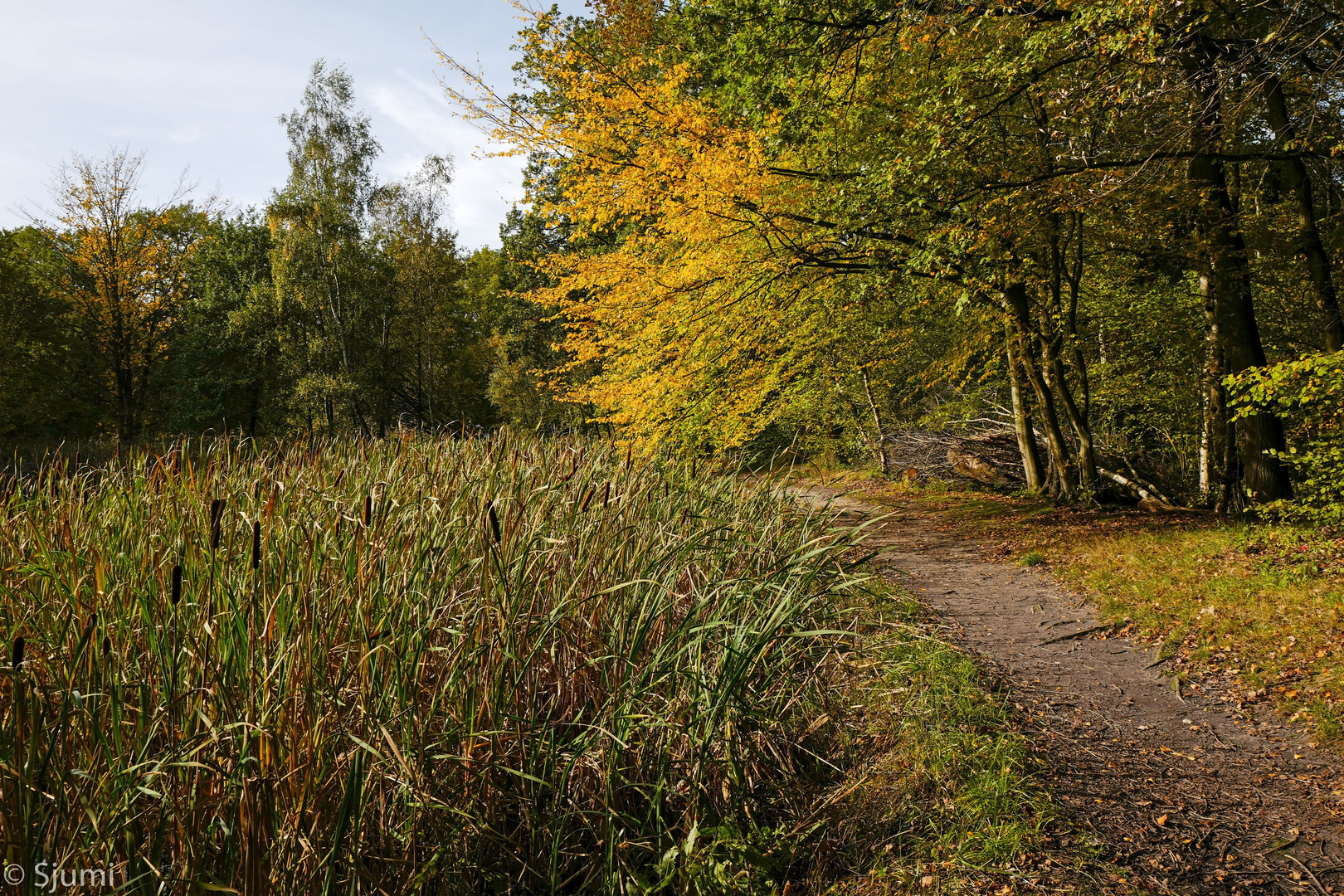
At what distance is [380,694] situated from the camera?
1.81 meters

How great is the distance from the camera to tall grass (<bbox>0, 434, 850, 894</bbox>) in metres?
1.51

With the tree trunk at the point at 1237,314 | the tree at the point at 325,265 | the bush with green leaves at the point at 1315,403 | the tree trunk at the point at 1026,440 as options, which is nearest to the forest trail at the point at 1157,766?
the bush with green leaves at the point at 1315,403

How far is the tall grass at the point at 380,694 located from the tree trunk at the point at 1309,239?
7.53m

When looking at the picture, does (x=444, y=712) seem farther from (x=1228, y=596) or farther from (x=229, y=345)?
(x=229, y=345)

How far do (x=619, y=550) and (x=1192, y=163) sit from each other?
27.0 ft

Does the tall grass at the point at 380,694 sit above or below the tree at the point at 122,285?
below

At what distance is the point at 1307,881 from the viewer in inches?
88.7

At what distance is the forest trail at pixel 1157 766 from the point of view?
2.32 meters

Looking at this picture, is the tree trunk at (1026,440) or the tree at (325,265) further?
the tree at (325,265)

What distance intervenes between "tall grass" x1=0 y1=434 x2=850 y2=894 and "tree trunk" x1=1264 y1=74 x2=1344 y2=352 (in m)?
7.53

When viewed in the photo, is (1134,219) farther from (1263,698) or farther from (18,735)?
(18,735)

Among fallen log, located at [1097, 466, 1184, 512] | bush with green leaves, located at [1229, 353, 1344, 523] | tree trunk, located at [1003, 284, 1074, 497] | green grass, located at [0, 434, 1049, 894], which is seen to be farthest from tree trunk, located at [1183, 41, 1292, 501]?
green grass, located at [0, 434, 1049, 894]

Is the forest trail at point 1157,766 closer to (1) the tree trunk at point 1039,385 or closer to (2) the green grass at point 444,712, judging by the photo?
(2) the green grass at point 444,712

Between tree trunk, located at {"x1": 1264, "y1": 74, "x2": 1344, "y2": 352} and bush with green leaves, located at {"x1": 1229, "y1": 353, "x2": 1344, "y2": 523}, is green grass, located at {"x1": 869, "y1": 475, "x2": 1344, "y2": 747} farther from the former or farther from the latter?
tree trunk, located at {"x1": 1264, "y1": 74, "x2": 1344, "y2": 352}
